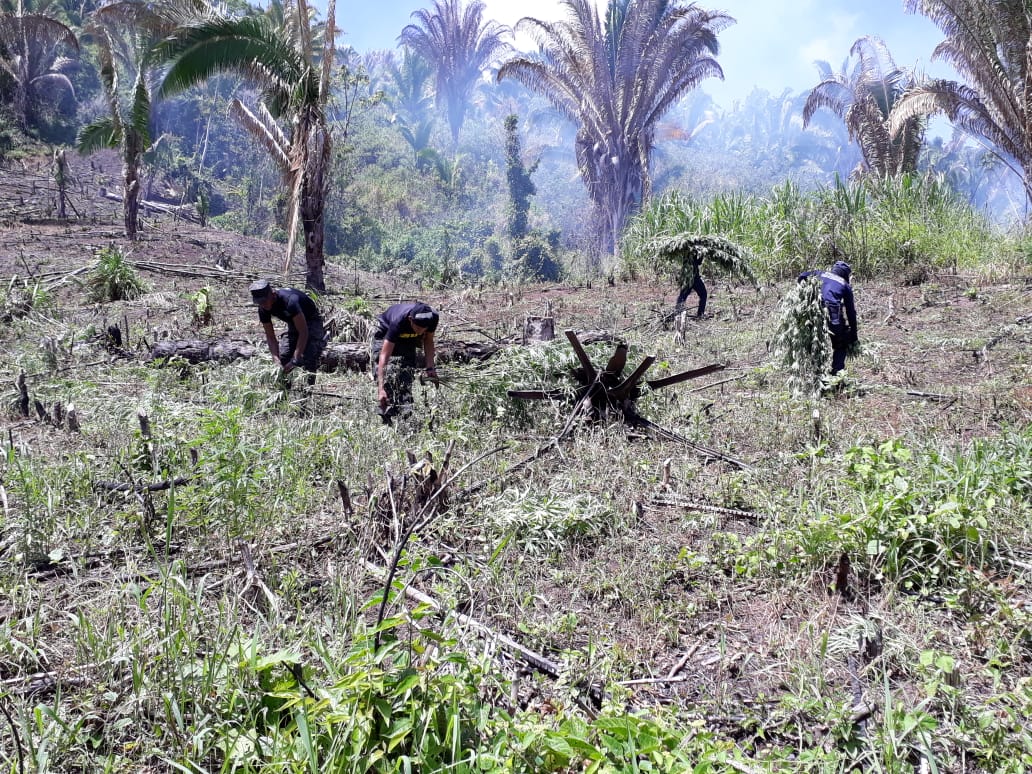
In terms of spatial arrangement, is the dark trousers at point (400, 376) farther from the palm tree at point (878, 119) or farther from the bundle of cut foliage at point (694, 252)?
the palm tree at point (878, 119)

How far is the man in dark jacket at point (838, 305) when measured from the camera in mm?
5551

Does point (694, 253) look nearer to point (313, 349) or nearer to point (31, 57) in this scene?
point (313, 349)

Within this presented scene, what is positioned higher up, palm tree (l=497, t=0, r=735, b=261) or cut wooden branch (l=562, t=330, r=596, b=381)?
palm tree (l=497, t=0, r=735, b=261)

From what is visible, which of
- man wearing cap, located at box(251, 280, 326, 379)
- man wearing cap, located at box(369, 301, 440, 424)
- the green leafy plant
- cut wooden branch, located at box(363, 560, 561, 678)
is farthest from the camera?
the green leafy plant

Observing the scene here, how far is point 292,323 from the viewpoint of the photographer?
5.76m

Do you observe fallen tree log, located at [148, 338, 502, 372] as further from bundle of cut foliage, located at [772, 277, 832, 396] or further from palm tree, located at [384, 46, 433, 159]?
palm tree, located at [384, 46, 433, 159]

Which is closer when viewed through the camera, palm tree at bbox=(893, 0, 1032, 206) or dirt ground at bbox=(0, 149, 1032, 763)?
dirt ground at bbox=(0, 149, 1032, 763)

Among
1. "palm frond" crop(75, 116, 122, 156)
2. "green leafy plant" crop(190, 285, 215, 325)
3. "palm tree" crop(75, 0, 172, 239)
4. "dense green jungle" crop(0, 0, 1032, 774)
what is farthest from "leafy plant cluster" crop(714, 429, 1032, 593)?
"palm frond" crop(75, 116, 122, 156)

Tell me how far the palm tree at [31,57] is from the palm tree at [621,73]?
12.3m

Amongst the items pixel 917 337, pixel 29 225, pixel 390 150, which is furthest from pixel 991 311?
pixel 390 150

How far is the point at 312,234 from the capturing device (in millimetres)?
11414

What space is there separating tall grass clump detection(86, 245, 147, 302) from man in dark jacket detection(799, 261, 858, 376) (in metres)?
10.0

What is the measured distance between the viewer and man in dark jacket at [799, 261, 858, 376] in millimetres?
5551

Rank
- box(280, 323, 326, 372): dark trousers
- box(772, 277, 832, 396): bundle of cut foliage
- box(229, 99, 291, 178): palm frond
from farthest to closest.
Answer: box(229, 99, 291, 178): palm frond
box(280, 323, 326, 372): dark trousers
box(772, 277, 832, 396): bundle of cut foliage
